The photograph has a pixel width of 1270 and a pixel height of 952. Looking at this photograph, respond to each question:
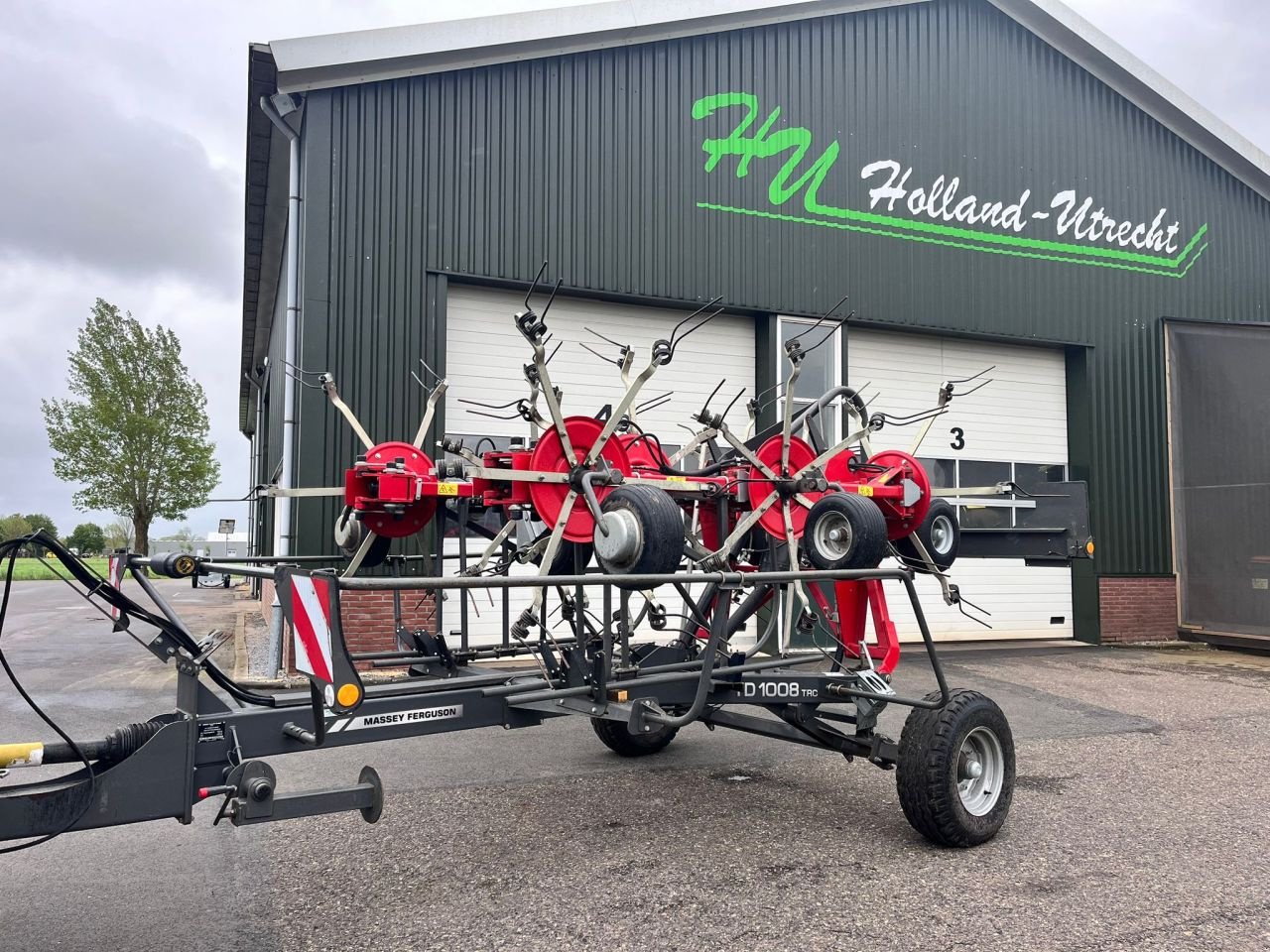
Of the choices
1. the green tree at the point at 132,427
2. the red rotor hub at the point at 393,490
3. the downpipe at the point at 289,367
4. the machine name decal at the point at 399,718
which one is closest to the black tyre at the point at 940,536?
the red rotor hub at the point at 393,490

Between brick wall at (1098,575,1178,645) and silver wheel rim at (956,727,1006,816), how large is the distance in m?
10.5

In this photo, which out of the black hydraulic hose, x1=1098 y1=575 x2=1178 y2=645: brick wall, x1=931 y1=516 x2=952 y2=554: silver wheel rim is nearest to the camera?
the black hydraulic hose

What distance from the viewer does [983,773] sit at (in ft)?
16.5

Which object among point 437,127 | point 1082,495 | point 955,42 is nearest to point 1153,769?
point 1082,495

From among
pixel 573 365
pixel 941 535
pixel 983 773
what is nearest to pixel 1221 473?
pixel 573 365

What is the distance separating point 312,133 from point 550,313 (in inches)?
127

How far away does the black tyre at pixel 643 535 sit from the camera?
193 inches

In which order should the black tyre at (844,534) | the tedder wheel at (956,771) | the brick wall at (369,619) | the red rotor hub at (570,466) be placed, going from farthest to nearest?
1. the brick wall at (369,619)
2. the red rotor hub at (570,466)
3. the black tyre at (844,534)
4. the tedder wheel at (956,771)

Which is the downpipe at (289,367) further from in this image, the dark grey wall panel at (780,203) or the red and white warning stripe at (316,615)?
the red and white warning stripe at (316,615)

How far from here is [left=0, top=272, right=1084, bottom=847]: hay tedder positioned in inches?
131

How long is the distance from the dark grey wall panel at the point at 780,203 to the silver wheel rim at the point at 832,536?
6.04 meters

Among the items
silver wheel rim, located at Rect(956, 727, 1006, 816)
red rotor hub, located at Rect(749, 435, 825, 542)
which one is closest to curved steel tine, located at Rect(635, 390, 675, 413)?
red rotor hub, located at Rect(749, 435, 825, 542)

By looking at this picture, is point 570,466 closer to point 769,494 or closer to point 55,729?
point 769,494

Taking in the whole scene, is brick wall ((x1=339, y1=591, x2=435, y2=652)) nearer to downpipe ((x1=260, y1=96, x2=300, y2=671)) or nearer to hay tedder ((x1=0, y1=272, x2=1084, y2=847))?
downpipe ((x1=260, y1=96, x2=300, y2=671))
